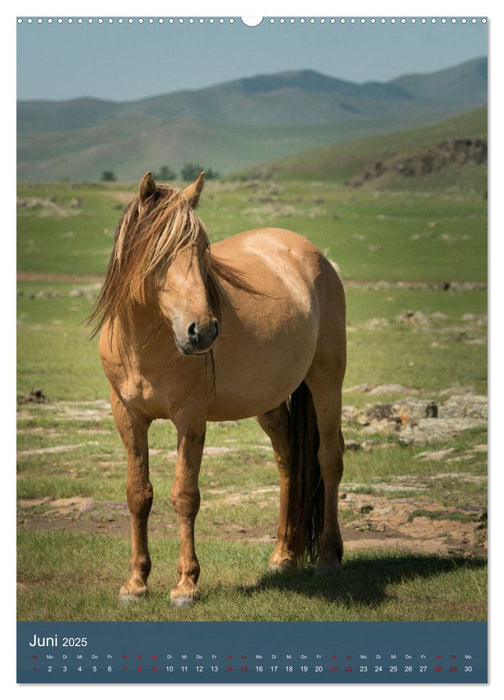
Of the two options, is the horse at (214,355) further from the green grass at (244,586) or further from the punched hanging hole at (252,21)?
the punched hanging hole at (252,21)

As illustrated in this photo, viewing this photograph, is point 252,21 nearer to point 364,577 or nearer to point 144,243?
point 144,243

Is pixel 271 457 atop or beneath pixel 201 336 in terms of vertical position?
beneath

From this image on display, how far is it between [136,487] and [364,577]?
1.99m

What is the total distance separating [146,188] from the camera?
5.64 meters

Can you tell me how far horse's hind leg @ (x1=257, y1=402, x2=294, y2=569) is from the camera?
7.49 m

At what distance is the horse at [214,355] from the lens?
560cm

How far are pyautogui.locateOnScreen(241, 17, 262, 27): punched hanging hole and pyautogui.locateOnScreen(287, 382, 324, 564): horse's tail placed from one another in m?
2.86

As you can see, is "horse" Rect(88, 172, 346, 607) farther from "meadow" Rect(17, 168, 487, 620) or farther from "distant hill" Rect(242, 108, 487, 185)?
"distant hill" Rect(242, 108, 487, 185)

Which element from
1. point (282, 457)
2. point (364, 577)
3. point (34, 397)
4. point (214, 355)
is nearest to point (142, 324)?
point (214, 355)

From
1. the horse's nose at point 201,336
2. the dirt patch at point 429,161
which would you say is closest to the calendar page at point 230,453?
the horse's nose at point 201,336

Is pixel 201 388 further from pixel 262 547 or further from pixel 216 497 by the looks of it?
pixel 216 497

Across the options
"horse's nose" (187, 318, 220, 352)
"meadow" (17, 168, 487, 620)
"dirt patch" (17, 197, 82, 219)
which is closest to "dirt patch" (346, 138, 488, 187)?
"meadow" (17, 168, 487, 620)
